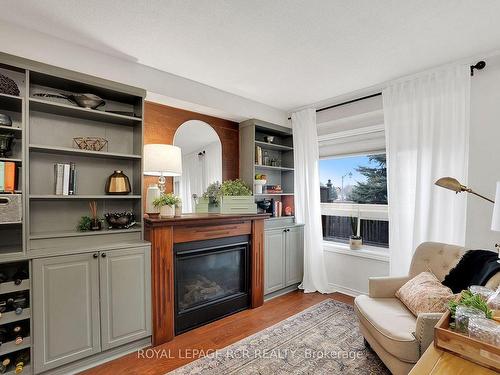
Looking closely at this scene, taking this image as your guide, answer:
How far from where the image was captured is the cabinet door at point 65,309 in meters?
1.83

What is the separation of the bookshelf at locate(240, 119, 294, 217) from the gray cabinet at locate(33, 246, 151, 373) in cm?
167

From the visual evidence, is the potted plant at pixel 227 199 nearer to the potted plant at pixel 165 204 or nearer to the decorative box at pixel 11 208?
the potted plant at pixel 165 204

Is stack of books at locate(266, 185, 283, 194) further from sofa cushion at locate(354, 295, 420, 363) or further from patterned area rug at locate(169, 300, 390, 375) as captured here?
sofa cushion at locate(354, 295, 420, 363)

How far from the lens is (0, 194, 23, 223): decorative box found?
5.78ft

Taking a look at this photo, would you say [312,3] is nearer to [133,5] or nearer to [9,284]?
[133,5]

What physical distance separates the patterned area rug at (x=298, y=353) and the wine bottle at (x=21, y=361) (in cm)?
101

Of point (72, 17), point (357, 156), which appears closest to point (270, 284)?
point (357, 156)

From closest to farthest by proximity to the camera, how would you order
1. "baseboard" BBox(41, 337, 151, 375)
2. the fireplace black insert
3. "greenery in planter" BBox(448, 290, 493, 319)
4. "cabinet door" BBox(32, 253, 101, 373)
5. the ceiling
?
"greenery in planter" BBox(448, 290, 493, 319)
the ceiling
"cabinet door" BBox(32, 253, 101, 373)
"baseboard" BBox(41, 337, 151, 375)
the fireplace black insert

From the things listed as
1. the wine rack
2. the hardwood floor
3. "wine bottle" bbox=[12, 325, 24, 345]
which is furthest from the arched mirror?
"wine bottle" bbox=[12, 325, 24, 345]

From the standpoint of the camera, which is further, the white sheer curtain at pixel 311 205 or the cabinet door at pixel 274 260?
the white sheer curtain at pixel 311 205

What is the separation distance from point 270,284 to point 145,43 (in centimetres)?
285

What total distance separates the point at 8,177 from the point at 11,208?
21 centimetres

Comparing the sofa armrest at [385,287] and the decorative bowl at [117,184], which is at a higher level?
the decorative bowl at [117,184]

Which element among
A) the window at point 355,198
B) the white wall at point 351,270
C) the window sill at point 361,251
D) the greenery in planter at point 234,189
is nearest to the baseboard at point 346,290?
the white wall at point 351,270
